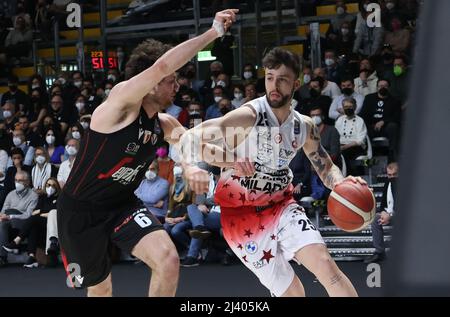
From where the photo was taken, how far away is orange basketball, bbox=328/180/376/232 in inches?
173

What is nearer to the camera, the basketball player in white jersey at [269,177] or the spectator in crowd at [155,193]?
the basketball player in white jersey at [269,177]

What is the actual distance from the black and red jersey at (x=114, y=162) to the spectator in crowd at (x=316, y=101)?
6940 millimetres

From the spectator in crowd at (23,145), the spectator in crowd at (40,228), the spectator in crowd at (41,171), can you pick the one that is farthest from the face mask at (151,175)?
the spectator in crowd at (23,145)

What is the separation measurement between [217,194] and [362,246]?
5.61 meters

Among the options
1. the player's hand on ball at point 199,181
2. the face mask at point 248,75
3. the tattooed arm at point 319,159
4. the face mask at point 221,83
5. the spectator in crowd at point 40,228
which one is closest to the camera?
the player's hand on ball at point 199,181

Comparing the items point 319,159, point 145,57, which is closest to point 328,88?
point 319,159

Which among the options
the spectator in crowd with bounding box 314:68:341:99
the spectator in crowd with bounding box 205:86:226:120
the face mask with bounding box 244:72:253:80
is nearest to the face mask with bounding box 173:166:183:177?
the spectator in crowd with bounding box 205:86:226:120

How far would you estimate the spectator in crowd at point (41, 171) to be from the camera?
11883 millimetres

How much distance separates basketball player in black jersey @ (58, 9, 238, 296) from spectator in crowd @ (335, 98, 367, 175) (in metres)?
6.38

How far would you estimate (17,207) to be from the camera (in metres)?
11.6

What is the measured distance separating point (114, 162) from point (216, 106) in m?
7.61

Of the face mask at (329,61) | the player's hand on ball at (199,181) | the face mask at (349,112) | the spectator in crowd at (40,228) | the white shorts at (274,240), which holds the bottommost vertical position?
the spectator in crowd at (40,228)

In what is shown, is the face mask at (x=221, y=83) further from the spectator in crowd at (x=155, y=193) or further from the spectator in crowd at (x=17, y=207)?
the spectator in crowd at (x=17, y=207)

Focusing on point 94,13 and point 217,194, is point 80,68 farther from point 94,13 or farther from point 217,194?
point 217,194
